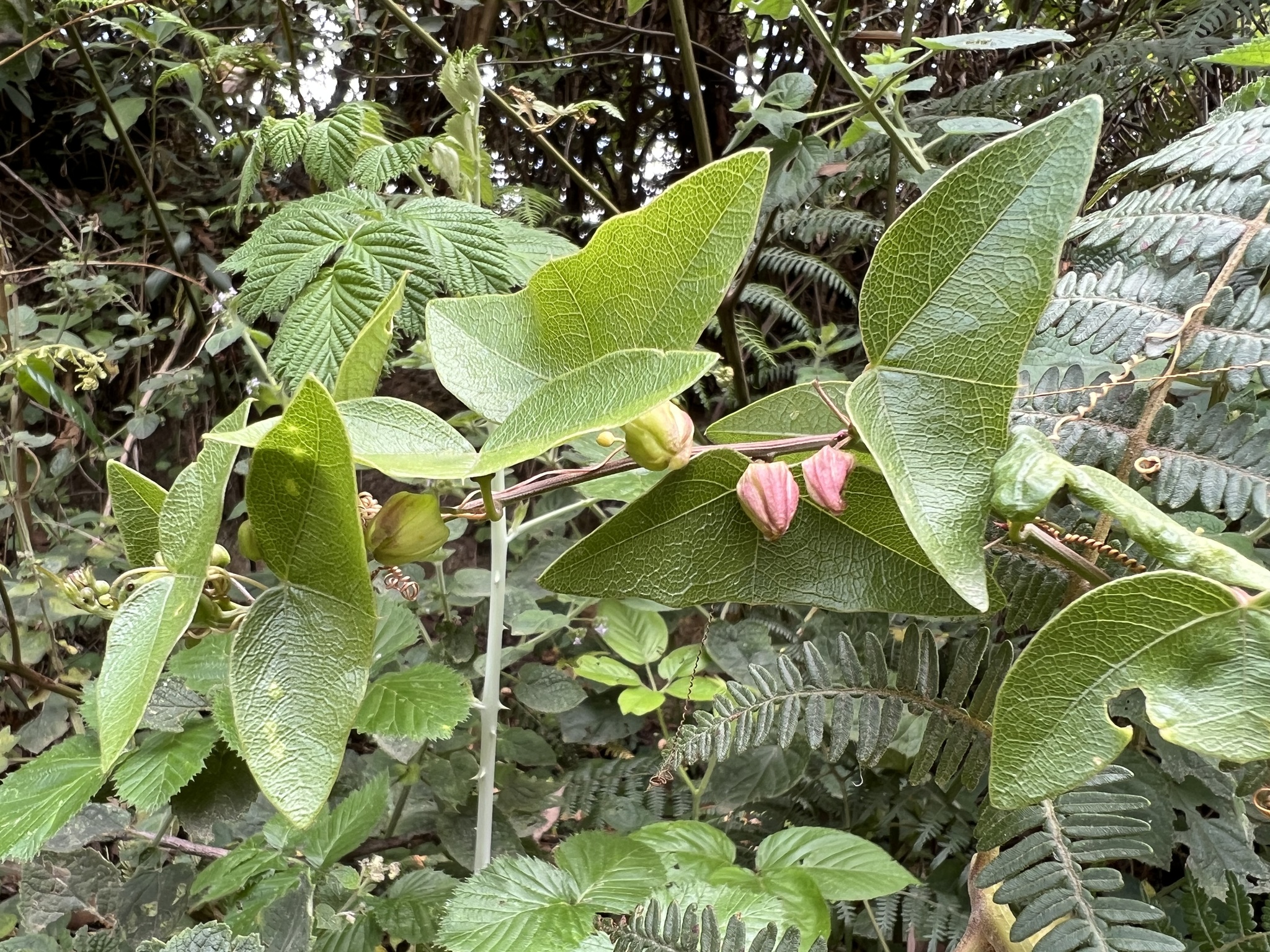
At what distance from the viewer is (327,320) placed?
1.82 ft

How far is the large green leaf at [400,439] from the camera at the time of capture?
21 cm

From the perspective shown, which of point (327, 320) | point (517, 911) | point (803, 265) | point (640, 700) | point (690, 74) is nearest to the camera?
point (517, 911)

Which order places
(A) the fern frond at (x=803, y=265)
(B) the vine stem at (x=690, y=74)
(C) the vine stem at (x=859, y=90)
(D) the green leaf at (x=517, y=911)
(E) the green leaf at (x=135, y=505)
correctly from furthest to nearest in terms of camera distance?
(A) the fern frond at (x=803, y=265) < (B) the vine stem at (x=690, y=74) < (C) the vine stem at (x=859, y=90) < (D) the green leaf at (x=517, y=911) < (E) the green leaf at (x=135, y=505)

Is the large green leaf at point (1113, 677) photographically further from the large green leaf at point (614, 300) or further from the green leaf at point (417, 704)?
the green leaf at point (417, 704)

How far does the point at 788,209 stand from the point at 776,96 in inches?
12.2

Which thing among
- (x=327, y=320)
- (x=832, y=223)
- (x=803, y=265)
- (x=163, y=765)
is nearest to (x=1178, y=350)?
(x=327, y=320)

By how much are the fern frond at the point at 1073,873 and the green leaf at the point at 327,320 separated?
1.57 feet

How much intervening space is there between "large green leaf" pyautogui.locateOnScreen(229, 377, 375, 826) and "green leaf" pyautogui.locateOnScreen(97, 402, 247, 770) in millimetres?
14

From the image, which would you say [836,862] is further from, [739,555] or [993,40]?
[993,40]

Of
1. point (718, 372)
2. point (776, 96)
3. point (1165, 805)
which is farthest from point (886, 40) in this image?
point (1165, 805)

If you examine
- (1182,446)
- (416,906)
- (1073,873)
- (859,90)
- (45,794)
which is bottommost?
(416,906)

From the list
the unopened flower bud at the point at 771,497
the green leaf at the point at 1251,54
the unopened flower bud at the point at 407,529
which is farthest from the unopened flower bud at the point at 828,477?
the green leaf at the point at 1251,54

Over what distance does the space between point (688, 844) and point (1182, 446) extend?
15.5 inches

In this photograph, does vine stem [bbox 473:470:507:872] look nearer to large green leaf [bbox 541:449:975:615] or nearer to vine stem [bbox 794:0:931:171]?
large green leaf [bbox 541:449:975:615]
